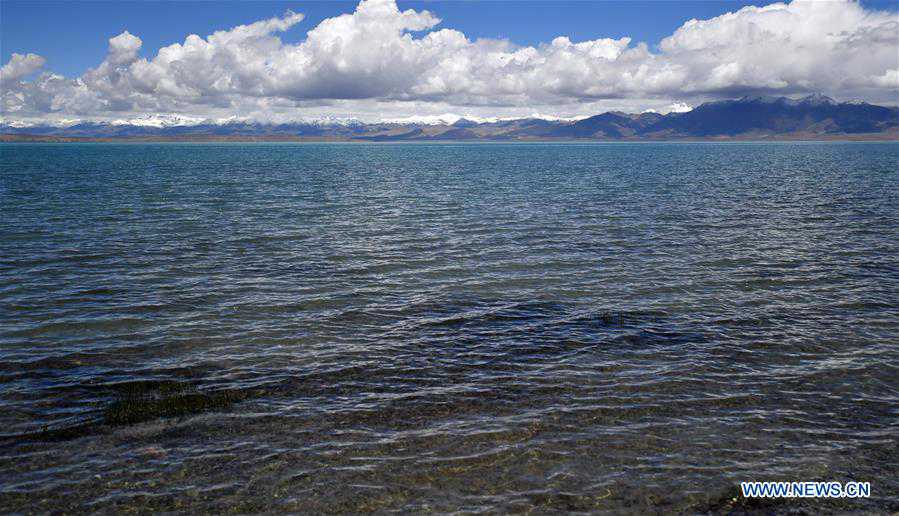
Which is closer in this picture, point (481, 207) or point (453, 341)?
point (453, 341)

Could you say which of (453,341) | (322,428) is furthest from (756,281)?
(322,428)

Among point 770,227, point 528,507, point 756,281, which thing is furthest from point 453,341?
point 770,227

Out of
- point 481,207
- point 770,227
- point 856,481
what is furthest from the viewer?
point 481,207

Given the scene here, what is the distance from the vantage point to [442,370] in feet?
61.4

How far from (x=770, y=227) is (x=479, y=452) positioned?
136ft

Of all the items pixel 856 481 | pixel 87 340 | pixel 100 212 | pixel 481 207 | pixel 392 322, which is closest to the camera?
pixel 856 481

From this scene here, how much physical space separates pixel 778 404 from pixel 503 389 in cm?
757

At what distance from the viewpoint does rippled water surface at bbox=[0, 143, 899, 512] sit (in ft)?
41.4

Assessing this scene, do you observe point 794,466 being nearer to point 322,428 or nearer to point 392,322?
point 322,428

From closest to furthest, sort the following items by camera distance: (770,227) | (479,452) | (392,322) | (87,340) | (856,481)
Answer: (856,481), (479,452), (87,340), (392,322), (770,227)

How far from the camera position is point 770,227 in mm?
46344

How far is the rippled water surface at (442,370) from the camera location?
496 inches

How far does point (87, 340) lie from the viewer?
21.2 meters

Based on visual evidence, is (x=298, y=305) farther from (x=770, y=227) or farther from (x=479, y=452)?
(x=770, y=227)
